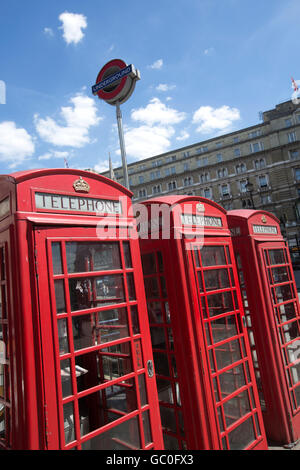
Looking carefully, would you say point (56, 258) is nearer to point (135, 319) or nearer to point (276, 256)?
point (135, 319)

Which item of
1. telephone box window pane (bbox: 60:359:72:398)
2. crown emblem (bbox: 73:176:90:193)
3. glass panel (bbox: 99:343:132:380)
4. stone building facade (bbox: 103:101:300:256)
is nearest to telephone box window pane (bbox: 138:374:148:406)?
glass panel (bbox: 99:343:132:380)

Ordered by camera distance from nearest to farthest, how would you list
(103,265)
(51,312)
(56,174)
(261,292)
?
(51,312) < (56,174) < (103,265) < (261,292)

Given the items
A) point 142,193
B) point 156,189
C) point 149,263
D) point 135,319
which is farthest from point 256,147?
point 135,319

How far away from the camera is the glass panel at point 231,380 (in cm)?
320

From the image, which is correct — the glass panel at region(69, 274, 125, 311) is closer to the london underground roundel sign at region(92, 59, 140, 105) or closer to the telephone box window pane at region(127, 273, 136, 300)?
the telephone box window pane at region(127, 273, 136, 300)

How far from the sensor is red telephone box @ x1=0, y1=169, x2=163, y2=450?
76.0 inches

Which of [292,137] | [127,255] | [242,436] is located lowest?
[242,436]

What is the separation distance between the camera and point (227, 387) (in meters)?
3.24

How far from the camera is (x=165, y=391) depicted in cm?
329

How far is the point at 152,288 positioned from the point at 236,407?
5.38 ft
